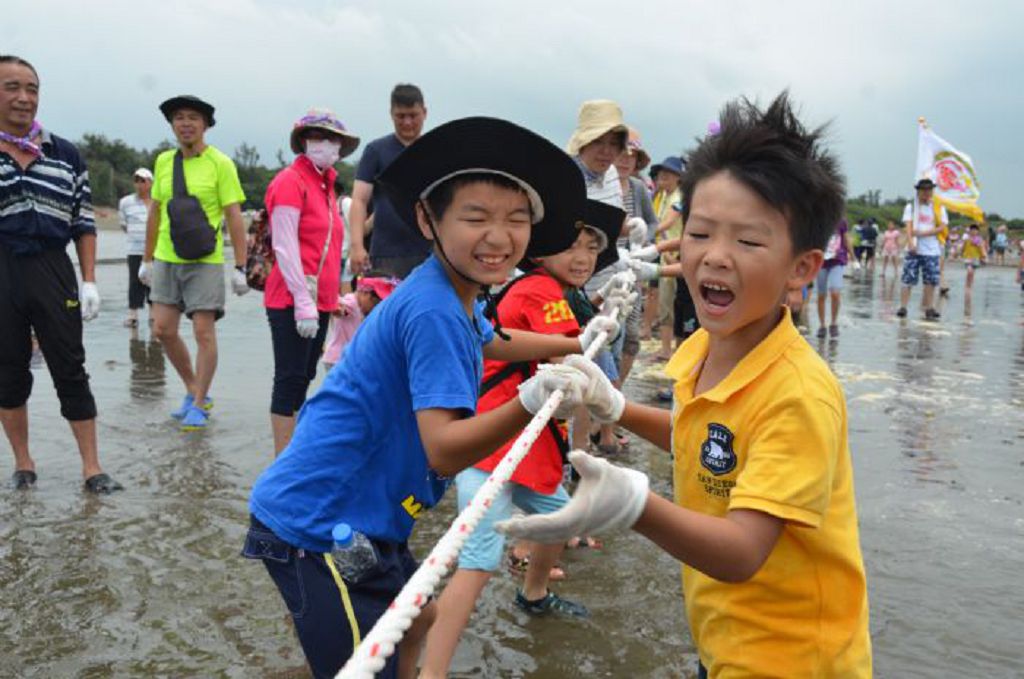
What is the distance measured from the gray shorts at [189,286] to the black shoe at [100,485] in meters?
1.72

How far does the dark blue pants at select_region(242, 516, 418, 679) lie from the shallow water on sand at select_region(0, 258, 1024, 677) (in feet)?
2.85

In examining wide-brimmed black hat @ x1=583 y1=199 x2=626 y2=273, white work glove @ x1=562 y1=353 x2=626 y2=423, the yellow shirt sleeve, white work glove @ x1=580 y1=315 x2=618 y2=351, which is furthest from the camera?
wide-brimmed black hat @ x1=583 y1=199 x2=626 y2=273

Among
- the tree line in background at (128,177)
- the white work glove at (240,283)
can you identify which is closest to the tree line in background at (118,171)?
the tree line in background at (128,177)

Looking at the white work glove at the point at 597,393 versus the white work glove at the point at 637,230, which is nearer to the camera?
the white work glove at the point at 597,393

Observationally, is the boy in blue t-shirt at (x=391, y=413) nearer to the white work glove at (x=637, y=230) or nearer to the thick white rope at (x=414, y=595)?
the thick white rope at (x=414, y=595)

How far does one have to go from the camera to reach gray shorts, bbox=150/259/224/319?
594 centimetres

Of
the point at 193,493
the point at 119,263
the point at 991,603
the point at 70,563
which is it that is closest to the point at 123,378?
the point at 193,493

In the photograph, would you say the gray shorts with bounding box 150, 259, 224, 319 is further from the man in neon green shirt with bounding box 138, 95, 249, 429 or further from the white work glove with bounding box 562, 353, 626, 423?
the white work glove with bounding box 562, 353, 626, 423

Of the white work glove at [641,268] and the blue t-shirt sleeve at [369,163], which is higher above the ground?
the blue t-shirt sleeve at [369,163]

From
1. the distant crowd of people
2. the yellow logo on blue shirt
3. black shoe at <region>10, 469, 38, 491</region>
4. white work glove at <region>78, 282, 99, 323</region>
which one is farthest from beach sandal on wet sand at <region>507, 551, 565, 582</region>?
white work glove at <region>78, 282, 99, 323</region>

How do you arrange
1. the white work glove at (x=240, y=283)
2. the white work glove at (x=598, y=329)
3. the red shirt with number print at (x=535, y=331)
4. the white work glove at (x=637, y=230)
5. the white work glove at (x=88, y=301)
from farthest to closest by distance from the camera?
the white work glove at (x=240, y=283)
the white work glove at (x=88, y=301)
the white work glove at (x=637, y=230)
the red shirt with number print at (x=535, y=331)
the white work glove at (x=598, y=329)

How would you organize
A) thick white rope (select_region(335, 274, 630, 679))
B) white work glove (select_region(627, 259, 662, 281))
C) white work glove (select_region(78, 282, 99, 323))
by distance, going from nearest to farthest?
thick white rope (select_region(335, 274, 630, 679)) < white work glove (select_region(627, 259, 662, 281)) < white work glove (select_region(78, 282, 99, 323))

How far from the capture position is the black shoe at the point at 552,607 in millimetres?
3254

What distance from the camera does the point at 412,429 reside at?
2.05 metres
